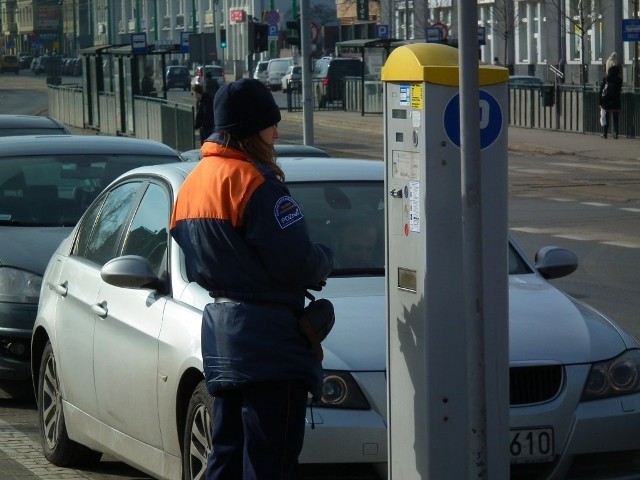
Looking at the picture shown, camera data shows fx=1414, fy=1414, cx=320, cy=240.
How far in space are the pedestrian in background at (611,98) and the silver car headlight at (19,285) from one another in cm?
2381

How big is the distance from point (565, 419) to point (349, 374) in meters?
0.78

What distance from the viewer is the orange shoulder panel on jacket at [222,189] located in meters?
4.28

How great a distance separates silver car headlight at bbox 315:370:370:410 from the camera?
496 cm

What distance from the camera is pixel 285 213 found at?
4254 millimetres

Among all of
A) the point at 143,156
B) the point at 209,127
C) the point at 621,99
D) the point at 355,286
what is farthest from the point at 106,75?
the point at 355,286

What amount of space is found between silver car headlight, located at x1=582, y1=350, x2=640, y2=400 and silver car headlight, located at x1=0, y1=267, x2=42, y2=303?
13.2 feet

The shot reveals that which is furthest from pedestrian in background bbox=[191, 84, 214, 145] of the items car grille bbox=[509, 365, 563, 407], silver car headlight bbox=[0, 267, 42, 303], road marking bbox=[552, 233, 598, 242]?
car grille bbox=[509, 365, 563, 407]

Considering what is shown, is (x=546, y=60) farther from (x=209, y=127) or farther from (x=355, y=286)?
(x=355, y=286)

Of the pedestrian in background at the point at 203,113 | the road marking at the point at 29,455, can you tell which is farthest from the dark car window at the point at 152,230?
the pedestrian in background at the point at 203,113

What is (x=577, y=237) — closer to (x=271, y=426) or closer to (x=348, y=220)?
(x=348, y=220)

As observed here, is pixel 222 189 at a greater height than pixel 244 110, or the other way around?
pixel 244 110

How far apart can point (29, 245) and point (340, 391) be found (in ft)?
13.6

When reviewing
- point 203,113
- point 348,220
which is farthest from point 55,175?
point 203,113

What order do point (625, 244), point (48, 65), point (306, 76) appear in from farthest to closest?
point (48, 65) → point (306, 76) → point (625, 244)
